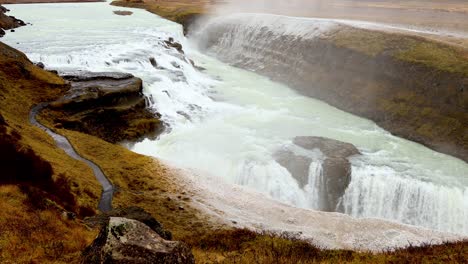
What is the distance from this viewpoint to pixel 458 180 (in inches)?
1266

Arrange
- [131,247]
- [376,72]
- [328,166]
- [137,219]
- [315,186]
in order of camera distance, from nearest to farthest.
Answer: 1. [131,247]
2. [137,219]
3. [315,186]
4. [328,166]
5. [376,72]

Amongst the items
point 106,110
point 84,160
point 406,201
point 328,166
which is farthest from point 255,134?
point 84,160

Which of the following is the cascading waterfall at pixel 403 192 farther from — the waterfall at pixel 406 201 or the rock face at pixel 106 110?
the rock face at pixel 106 110

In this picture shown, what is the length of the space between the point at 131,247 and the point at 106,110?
27.9 m

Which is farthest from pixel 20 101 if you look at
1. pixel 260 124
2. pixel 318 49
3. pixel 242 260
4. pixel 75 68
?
pixel 318 49

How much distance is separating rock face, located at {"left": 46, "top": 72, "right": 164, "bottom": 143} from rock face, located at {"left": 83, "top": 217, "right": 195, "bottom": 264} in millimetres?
25197

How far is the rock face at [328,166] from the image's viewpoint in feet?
103

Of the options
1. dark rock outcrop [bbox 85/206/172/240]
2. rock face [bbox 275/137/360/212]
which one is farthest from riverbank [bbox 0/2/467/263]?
rock face [bbox 275/137/360/212]

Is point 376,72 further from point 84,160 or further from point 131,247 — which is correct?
point 131,247

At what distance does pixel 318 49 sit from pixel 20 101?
42.0 metres

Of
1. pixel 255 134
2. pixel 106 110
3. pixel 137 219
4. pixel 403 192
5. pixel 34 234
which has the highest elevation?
pixel 34 234

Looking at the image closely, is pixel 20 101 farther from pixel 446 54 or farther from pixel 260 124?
pixel 446 54

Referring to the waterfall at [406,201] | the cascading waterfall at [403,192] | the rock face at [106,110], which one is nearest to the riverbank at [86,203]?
the rock face at [106,110]

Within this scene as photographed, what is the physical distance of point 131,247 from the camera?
10.6m
